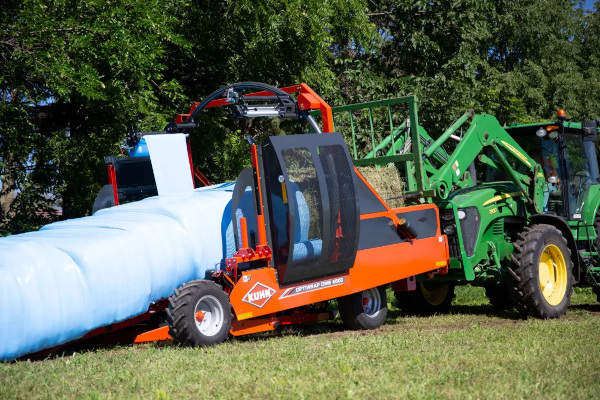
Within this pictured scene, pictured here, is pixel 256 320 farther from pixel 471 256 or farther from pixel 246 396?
pixel 471 256

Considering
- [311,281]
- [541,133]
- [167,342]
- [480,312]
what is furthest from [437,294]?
[167,342]

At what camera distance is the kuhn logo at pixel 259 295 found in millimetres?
8133

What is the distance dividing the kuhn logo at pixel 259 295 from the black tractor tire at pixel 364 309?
1546 mm

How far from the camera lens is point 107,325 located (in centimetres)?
794

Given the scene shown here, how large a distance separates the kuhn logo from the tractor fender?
4991mm

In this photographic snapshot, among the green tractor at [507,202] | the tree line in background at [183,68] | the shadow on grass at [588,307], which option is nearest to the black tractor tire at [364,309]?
the green tractor at [507,202]

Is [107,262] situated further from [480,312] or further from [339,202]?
[480,312]

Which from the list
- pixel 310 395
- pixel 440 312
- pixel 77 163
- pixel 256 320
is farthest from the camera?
pixel 77 163

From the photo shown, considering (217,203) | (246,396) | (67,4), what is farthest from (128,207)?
(67,4)

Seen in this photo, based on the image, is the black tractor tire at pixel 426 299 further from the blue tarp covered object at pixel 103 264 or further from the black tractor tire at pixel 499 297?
the blue tarp covered object at pixel 103 264

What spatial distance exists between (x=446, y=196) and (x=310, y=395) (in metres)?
5.37

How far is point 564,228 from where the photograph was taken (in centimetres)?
1146

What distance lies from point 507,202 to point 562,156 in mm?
1399

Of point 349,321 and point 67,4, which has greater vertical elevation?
point 67,4
